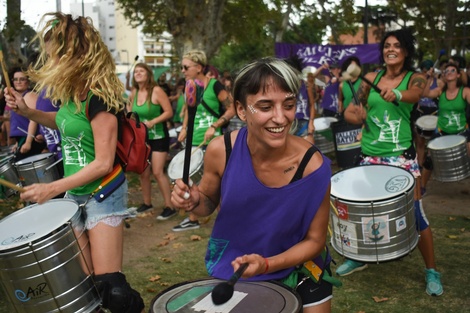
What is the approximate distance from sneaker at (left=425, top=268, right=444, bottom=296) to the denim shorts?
2542 millimetres

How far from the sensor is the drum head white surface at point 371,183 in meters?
4.05

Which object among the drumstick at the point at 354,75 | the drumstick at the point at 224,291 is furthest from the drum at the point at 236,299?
the drumstick at the point at 354,75

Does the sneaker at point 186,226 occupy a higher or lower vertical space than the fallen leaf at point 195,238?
higher

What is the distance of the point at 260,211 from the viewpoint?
7.73 feet

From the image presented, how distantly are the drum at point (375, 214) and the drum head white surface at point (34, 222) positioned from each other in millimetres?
1945

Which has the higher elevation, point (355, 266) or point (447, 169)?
point (447, 169)

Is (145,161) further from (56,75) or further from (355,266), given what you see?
(355,266)

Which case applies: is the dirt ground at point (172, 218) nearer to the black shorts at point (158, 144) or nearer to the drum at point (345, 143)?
the black shorts at point (158, 144)

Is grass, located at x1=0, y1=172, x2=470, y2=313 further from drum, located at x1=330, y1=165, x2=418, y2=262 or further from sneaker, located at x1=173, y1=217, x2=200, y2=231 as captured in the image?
drum, located at x1=330, y1=165, x2=418, y2=262

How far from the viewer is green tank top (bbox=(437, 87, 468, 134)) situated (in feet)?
24.6

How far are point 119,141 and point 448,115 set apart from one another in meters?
5.50

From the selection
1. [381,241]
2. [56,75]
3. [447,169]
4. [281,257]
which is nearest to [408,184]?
[381,241]

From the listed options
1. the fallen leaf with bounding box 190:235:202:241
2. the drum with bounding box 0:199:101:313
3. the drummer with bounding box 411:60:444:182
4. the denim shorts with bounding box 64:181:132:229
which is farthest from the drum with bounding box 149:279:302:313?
the drummer with bounding box 411:60:444:182

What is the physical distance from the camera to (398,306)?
171 inches
